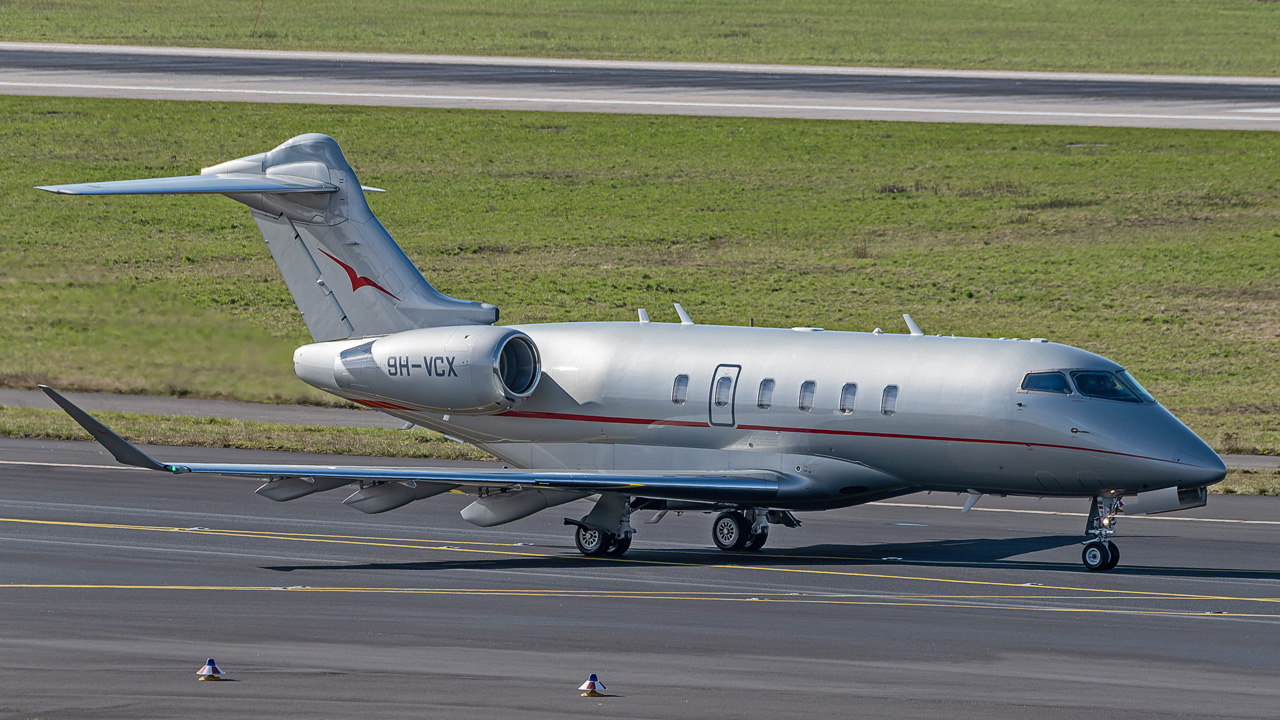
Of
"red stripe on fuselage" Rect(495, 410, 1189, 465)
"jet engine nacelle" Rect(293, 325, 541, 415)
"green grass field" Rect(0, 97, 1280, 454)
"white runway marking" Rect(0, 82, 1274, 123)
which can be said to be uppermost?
"white runway marking" Rect(0, 82, 1274, 123)

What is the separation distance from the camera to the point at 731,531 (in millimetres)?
28297

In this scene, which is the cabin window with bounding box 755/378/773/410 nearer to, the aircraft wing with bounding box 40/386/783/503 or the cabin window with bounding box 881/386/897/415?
the aircraft wing with bounding box 40/386/783/503

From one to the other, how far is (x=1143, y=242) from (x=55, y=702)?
4840 cm

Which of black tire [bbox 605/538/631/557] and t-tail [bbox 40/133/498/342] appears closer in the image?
black tire [bbox 605/538/631/557]

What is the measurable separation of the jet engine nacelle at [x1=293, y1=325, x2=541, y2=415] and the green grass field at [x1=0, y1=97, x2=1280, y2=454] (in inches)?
587

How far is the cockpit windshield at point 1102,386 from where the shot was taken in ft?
84.7

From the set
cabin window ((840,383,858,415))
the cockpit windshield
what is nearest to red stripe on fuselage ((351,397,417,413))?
cabin window ((840,383,858,415))

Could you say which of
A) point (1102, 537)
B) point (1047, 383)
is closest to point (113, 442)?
point (1047, 383)

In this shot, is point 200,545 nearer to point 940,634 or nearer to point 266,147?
point 940,634

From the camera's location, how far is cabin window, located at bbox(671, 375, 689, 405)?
28.3m

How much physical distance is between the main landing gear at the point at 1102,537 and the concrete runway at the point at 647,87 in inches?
1629

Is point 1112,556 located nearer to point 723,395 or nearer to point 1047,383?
point 1047,383

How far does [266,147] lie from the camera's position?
6525 centimetres

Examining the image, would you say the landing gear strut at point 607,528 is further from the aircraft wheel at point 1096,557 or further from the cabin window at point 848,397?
the aircraft wheel at point 1096,557
